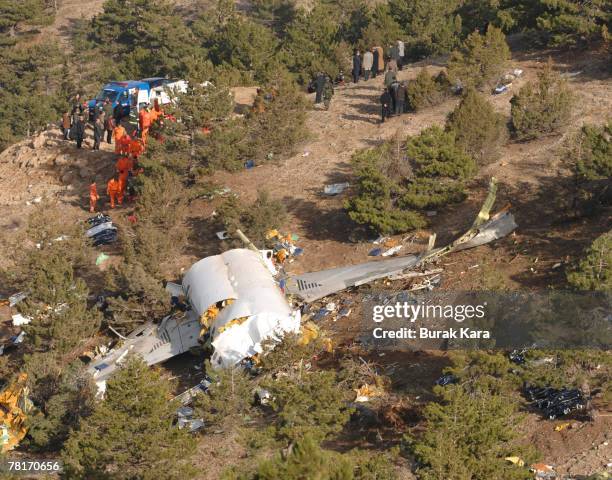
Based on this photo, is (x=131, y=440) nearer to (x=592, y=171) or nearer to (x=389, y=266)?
(x=389, y=266)

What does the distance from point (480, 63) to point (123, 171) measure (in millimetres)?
9573

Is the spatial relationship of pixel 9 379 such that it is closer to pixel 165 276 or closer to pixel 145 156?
pixel 165 276

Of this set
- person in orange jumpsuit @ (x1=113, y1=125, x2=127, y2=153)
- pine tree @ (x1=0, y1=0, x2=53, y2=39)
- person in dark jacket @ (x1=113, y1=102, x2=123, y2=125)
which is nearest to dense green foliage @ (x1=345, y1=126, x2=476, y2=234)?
person in orange jumpsuit @ (x1=113, y1=125, x2=127, y2=153)

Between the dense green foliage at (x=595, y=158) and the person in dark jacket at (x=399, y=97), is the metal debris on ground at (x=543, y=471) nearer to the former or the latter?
the dense green foliage at (x=595, y=158)

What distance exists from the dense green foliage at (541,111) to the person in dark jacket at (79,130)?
11074 millimetres

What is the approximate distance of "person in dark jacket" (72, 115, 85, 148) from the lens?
2539 cm

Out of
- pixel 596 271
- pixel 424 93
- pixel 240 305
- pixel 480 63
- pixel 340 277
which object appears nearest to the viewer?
pixel 596 271

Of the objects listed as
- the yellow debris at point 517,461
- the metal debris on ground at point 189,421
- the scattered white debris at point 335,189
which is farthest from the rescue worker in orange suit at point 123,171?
the yellow debris at point 517,461

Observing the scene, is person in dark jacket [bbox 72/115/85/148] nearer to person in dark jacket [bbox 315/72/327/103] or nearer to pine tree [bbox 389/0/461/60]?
person in dark jacket [bbox 315/72/327/103]

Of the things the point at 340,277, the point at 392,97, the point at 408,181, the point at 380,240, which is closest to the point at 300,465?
the point at 340,277

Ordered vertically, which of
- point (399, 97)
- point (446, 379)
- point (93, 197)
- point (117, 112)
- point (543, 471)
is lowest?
point (93, 197)

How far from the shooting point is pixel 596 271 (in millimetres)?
13703

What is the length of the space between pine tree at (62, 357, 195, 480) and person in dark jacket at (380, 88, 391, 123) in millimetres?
13396

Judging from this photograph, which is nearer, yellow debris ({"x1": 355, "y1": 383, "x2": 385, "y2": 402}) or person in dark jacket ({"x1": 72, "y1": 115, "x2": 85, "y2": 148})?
yellow debris ({"x1": 355, "y1": 383, "x2": 385, "y2": 402})
